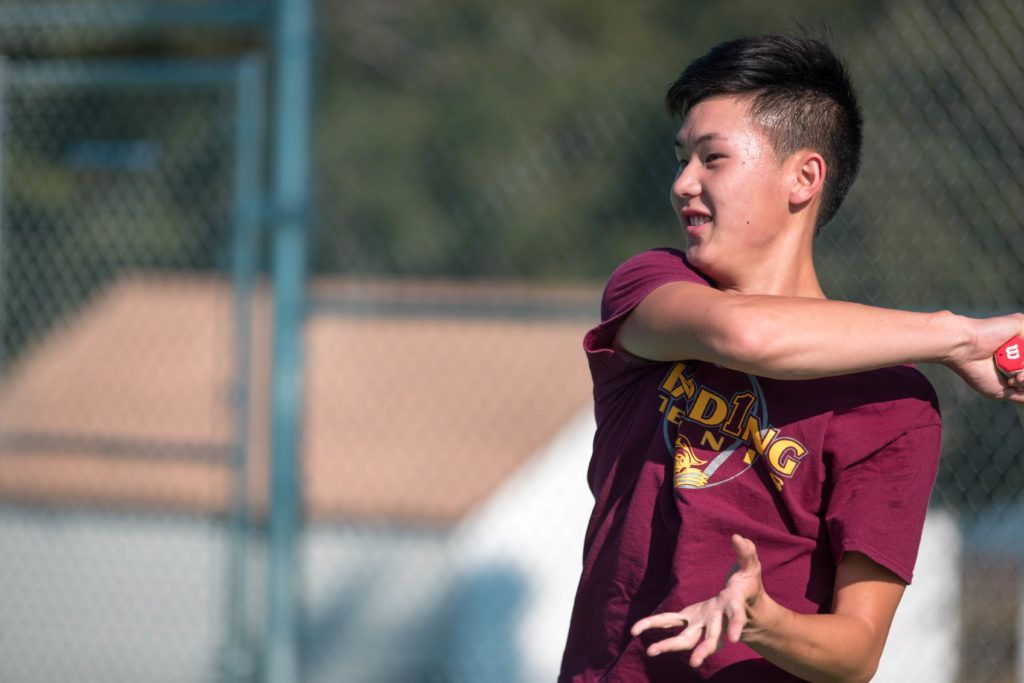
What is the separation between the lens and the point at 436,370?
185 inches

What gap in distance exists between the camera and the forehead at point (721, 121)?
1639 mm

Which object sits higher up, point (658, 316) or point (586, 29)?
point (586, 29)

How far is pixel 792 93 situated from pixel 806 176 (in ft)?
0.39

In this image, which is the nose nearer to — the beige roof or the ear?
the ear

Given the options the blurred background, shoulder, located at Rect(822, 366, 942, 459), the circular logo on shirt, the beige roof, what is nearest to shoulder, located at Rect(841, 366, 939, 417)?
shoulder, located at Rect(822, 366, 942, 459)

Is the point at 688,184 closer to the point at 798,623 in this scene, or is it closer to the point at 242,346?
the point at 798,623

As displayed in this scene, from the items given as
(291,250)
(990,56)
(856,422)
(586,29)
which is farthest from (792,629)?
(586,29)

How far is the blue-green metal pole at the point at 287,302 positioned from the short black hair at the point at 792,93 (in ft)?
8.04

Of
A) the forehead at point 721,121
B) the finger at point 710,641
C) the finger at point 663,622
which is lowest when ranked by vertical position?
the finger at point 710,641

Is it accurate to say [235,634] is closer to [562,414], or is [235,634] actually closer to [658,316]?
[562,414]

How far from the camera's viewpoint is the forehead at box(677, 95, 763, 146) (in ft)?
5.38

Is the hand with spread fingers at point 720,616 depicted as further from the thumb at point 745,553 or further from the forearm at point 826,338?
the forearm at point 826,338

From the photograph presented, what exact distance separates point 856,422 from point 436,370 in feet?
10.7

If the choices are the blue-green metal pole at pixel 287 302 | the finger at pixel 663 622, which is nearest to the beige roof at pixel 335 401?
the blue-green metal pole at pixel 287 302
